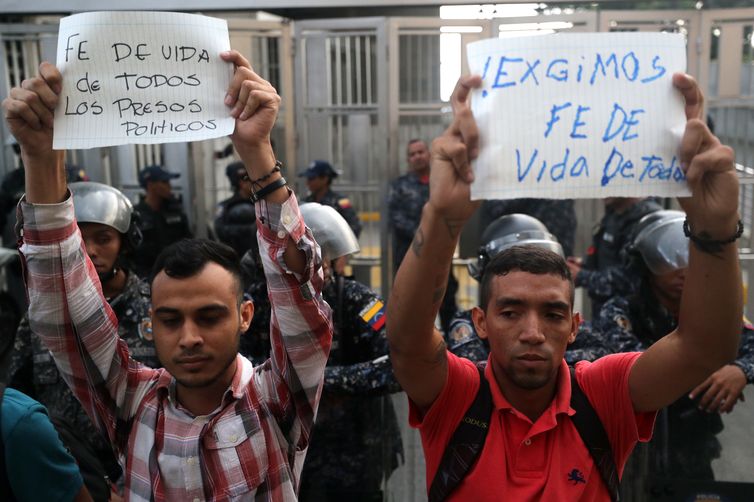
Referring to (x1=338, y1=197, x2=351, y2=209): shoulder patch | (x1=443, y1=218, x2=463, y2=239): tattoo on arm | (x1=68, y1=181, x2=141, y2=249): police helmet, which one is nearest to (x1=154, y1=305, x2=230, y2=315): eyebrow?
(x1=443, y1=218, x2=463, y2=239): tattoo on arm

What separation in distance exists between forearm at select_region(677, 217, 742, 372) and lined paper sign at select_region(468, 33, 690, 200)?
0.74ft

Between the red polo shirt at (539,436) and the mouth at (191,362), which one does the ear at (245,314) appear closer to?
the mouth at (191,362)

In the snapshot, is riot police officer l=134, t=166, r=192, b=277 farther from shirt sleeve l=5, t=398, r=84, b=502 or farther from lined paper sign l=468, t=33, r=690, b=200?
lined paper sign l=468, t=33, r=690, b=200

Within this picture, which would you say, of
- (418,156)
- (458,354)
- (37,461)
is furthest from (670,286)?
(418,156)

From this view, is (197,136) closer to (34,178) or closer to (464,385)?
(34,178)

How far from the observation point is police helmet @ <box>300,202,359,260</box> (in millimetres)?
3510

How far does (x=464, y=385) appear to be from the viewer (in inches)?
79.3

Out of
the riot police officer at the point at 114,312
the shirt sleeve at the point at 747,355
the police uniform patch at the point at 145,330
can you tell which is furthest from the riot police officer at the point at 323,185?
the shirt sleeve at the point at 747,355

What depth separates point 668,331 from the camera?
344 cm

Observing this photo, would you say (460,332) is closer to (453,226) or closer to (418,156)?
(453,226)

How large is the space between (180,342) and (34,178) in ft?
1.76

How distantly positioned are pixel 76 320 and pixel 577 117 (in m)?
1.33

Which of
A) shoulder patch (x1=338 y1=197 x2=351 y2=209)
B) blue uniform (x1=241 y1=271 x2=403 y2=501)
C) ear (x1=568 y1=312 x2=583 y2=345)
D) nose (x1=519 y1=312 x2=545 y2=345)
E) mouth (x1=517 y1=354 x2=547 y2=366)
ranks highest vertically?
nose (x1=519 y1=312 x2=545 y2=345)

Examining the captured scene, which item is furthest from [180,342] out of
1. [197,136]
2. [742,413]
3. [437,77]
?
[437,77]
